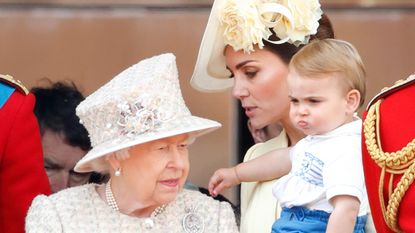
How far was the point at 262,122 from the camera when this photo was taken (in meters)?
3.33

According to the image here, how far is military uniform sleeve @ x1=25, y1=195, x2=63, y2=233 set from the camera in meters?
3.03

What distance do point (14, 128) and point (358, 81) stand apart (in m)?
0.71

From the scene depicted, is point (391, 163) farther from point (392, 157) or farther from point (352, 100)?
point (352, 100)

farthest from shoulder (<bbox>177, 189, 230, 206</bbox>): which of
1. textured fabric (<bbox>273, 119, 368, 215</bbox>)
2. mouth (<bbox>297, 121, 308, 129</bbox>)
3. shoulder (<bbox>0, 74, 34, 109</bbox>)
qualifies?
shoulder (<bbox>0, 74, 34, 109</bbox>)

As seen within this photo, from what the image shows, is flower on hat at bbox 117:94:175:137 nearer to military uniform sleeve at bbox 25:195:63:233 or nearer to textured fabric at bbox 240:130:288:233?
military uniform sleeve at bbox 25:195:63:233

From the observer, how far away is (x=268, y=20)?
3.33m

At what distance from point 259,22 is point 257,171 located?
324 millimetres

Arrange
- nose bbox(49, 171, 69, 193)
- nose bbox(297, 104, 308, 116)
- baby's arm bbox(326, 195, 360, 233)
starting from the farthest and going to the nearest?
nose bbox(49, 171, 69, 193)
nose bbox(297, 104, 308, 116)
baby's arm bbox(326, 195, 360, 233)

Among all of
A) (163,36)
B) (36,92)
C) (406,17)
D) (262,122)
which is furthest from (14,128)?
(406,17)

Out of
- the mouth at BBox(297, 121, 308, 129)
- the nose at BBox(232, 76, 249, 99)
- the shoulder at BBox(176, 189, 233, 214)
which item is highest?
the nose at BBox(232, 76, 249, 99)

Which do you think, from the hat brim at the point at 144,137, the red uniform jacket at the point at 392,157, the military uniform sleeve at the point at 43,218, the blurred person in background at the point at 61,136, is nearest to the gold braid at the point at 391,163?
the red uniform jacket at the point at 392,157

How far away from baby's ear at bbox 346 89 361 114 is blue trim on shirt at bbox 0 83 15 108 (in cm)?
70

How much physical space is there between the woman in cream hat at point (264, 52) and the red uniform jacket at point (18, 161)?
0.46 m

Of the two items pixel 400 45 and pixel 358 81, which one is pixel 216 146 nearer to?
pixel 400 45
